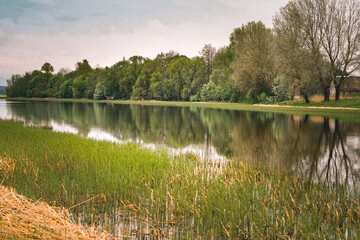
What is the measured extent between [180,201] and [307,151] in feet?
38.2

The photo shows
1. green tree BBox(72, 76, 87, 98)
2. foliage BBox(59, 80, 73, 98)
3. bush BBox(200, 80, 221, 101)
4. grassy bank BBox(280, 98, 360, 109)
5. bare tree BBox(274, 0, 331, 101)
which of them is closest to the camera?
grassy bank BBox(280, 98, 360, 109)

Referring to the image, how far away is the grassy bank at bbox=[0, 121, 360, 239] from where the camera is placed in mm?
5469

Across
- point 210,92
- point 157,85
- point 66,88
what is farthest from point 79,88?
point 210,92

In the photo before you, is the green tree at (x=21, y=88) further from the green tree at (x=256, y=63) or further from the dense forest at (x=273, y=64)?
the green tree at (x=256, y=63)

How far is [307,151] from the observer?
15422 millimetres

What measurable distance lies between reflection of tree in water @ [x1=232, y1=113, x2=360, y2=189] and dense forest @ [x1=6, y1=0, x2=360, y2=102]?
993 inches

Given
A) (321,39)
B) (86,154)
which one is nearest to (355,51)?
(321,39)

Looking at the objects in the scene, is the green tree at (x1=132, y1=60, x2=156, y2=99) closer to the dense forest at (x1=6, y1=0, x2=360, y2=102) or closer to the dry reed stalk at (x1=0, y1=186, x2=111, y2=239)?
the dense forest at (x1=6, y1=0, x2=360, y2=102)

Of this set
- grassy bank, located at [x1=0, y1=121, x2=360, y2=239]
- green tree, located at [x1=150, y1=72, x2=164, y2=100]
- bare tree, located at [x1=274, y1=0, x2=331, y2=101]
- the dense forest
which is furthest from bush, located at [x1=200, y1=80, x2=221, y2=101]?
grassy bank, located at [x1=0, y1=121, x2=360, y2=239]

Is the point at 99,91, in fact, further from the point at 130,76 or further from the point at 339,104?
the point at 339,104

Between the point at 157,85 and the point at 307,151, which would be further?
the point at 157,85

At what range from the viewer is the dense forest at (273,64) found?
4494 centimetres

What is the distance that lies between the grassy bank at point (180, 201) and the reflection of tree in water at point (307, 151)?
177 cm

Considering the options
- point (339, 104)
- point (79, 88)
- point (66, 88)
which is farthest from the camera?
point (66, 88)
